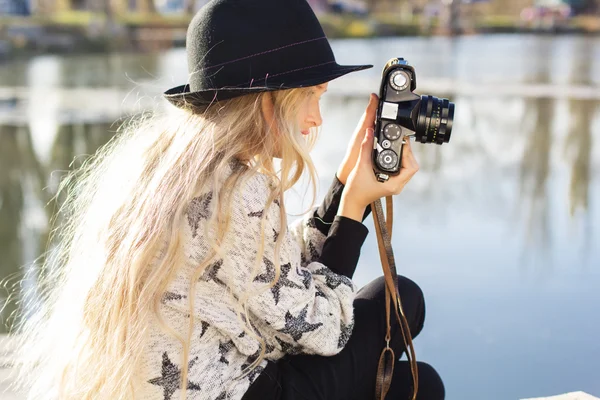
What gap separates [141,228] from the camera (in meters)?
1.30

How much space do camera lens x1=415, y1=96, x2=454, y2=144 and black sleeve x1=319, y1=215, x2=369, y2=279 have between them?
0.24 meters

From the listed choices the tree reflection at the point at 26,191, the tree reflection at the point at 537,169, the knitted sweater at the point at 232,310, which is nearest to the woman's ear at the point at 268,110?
the knitted sweater at the point at 232,310

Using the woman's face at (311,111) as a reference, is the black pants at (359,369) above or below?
below

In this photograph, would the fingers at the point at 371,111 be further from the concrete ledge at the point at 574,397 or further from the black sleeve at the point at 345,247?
the concrete ledge at the point at 574,397

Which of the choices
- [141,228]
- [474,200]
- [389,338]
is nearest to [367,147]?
[389,338]

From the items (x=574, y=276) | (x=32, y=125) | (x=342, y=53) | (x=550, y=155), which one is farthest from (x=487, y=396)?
(x=342, y=53)

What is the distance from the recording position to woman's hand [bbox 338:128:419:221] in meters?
1.47

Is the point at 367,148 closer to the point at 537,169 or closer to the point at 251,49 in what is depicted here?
the point at 251,49

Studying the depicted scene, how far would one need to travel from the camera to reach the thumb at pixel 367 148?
150cm

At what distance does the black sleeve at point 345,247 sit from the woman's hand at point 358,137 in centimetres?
22

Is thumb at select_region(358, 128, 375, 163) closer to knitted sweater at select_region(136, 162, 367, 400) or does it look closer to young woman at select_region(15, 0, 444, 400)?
young woman at select_region(15, 0, 444, 400)

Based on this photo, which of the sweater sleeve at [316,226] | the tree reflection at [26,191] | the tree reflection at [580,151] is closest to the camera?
the sweater sleeve at [316,226]

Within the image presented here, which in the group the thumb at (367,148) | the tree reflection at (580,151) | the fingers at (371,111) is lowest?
the thumb at (367,148)

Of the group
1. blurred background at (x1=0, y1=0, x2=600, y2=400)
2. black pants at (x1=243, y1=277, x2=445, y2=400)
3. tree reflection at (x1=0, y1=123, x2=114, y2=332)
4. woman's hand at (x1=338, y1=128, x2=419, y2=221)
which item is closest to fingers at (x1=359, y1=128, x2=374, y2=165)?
woman's hand at (x1=338, y1=128, x2=419, y2=221)
